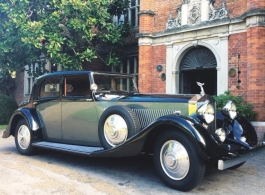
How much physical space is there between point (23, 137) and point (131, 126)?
2.68m

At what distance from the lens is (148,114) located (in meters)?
3.90

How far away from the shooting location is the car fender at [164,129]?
3.03 metres

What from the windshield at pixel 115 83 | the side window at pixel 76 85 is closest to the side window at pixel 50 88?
the side window at pixel 76 85

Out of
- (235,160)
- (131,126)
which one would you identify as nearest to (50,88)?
(131,126)

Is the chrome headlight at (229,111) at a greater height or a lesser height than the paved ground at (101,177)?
greater

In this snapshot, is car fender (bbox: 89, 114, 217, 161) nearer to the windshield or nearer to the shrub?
the windshield

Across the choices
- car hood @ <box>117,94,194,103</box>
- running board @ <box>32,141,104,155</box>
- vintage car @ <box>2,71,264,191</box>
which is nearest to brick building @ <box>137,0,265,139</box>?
vintage car @ <box>2,71,264,191</box>

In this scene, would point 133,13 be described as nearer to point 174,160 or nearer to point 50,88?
point 50,88

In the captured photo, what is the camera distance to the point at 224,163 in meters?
2.96

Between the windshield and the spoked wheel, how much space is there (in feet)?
5.69

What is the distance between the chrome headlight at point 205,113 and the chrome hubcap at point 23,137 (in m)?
3.41

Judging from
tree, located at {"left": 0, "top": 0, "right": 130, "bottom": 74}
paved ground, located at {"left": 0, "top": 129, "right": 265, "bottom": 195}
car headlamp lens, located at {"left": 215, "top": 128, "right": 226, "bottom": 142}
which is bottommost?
paved ground, located at {"left": 0, "top": 129, "right": 265, "bottom": 195}

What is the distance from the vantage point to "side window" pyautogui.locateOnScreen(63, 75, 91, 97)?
15.0ft

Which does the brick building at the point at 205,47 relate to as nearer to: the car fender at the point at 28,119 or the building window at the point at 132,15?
the building window at the point at 132,15
